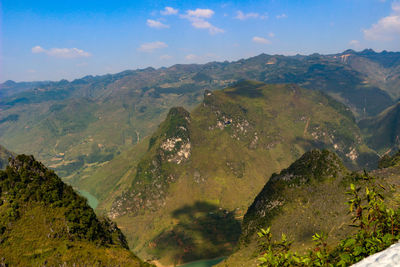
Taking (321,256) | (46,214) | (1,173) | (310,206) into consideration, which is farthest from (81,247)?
(310,206)

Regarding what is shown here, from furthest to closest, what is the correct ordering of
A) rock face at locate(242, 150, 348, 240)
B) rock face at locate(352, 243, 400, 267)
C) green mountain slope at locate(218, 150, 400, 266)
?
rock face at locate(242, 150, 348, 240) → green mountain slope at locate(218, 150, 400, 266) → rock face at locate(352, 243, 400, 267)

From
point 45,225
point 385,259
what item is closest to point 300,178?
point 45,225

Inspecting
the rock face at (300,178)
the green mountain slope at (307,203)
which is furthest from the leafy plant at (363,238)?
the rock face at (300,178)

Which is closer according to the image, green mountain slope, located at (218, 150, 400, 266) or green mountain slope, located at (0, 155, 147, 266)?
green mountain slope, located at (0, 155, 147, 266)

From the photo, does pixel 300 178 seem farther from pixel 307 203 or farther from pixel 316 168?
pixel 307 203

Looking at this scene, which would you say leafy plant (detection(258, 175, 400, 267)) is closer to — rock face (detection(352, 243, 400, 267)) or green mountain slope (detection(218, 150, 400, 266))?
rock face (detection(352, 243, 400, 267))

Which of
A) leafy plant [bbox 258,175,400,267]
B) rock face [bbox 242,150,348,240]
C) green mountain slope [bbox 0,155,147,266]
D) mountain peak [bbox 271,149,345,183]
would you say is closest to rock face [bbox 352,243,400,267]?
leafy plant [bbox 258,175,400,267]
